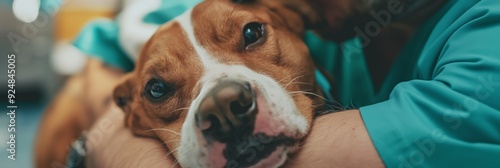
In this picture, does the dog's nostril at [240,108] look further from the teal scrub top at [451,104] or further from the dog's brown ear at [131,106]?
the dog's brown ear at [131,106]

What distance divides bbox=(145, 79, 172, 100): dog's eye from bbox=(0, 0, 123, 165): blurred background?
0.91 feet

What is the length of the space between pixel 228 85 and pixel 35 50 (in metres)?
0.65

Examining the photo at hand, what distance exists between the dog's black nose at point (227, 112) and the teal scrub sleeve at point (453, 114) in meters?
0.13

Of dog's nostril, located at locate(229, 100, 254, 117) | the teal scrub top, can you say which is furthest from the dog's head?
the teal scrub top

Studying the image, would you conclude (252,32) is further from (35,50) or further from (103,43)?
(35,50)

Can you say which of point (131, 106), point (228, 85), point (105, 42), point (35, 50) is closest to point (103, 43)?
point (105, 42)

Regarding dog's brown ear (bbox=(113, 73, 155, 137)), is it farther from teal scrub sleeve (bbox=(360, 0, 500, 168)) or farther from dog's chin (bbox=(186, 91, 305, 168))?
teal scrub sleeve (bbox=(360, 0, 500, 168))

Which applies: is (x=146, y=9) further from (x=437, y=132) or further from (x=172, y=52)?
(x=437, y=132)

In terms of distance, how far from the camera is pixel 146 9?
950 mm

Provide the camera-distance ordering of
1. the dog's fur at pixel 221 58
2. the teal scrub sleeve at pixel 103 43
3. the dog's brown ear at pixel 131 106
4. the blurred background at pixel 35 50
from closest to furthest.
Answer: the dog's fur at pixel 221 58, the dog's brown ear at pixel 131 106, the blurred background at pixel 35 50, the teal scrub sleeve at pixel 103 43

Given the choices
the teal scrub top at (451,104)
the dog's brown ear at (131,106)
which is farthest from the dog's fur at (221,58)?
the teal scrub top at (451,104)

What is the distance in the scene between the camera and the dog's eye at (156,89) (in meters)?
0.70

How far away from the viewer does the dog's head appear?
563mm

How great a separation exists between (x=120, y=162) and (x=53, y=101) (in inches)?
17.7
